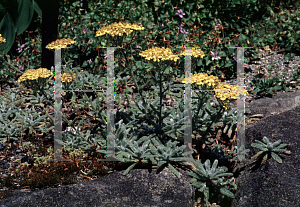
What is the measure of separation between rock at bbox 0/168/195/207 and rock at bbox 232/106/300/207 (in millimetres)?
472

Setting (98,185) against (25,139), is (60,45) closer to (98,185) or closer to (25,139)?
(25,139)

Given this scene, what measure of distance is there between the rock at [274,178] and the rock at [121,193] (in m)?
0.47

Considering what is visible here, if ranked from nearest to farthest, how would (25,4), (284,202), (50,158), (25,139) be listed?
(284,202)
(50,158)
(25,139)
(25,4)

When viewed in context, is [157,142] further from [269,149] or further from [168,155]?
[269,149]

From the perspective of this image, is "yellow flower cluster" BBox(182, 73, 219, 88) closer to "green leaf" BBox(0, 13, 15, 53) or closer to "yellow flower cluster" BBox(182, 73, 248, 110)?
"yellow flower cluster" BBox(182, 73, 248, 110)

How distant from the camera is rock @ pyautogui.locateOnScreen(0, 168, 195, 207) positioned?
2.40 m

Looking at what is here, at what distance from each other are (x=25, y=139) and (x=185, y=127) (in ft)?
6.05

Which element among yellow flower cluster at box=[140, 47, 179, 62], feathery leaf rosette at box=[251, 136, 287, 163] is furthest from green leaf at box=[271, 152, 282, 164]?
yellow flower cluster at box=[140, 47, 179, 62]

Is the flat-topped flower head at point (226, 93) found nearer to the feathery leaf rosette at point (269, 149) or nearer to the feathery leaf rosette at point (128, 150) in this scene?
the feathery leaf rosette at point (269, 149)

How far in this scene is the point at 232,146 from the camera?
10.7 feet

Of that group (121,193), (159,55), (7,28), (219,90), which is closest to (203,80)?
Result: (219,90)

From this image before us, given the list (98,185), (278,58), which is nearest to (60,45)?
(98,185)

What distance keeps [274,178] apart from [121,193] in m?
1.25

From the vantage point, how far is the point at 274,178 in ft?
8.20
